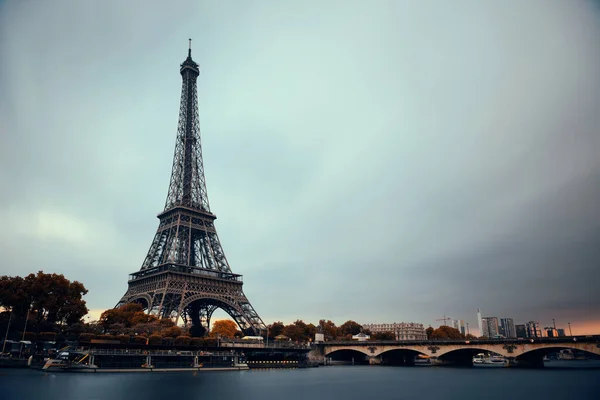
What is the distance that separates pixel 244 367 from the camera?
86.1 m

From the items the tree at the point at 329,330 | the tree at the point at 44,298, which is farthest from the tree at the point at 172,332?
the tree at the point at 329,330

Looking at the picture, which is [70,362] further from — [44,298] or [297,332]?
[297,332]

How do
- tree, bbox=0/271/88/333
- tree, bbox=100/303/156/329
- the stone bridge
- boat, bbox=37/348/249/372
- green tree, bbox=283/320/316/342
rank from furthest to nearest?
green tree, bbox=283/320/316/342 < the stone bridge < tree, bbox=100/303/156/329 < tree, bbox=0/271/88/333 < boat, bbox=37/348/249/372

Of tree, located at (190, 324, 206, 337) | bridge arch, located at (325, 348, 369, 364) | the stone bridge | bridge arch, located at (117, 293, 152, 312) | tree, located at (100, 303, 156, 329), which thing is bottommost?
bridge arch, located at (325, 348, 369, 364)

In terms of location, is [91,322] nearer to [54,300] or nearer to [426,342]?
[54,300]

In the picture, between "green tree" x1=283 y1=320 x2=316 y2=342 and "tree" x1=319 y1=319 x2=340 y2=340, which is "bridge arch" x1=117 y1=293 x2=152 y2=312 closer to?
"green tree" x1=283 y1=320 x2=316 y2=342

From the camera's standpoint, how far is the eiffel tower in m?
88.2

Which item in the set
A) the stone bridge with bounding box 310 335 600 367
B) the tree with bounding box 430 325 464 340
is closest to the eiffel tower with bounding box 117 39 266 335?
the stone bridge with bounding box 310 335 600 367

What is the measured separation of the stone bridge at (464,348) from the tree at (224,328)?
24032 millimetres

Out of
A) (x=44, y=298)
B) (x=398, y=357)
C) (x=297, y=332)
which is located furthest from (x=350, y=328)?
(x=44, y=298)

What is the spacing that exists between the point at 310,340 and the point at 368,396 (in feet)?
302

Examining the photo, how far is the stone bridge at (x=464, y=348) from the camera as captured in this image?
81.9 metres

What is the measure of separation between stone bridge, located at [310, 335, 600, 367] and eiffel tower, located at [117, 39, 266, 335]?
36.6 m

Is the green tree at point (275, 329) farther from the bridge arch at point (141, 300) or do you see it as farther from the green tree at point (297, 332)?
the bridge arch at point (141, 300)
